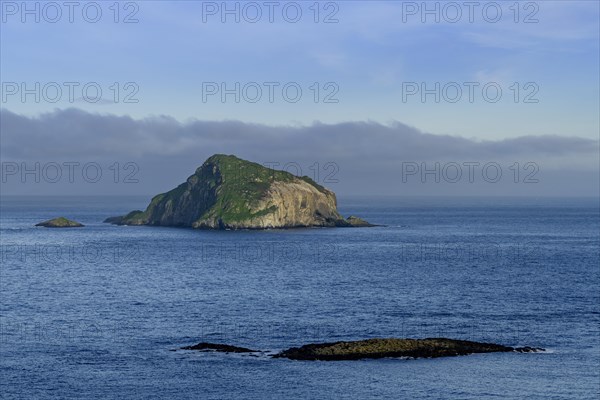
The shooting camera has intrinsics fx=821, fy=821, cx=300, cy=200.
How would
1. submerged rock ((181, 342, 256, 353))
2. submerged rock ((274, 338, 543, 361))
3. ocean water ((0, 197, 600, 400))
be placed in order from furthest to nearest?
submerged rock ((181, 342, 256, 353)), submerged rock ((274, 338, 543, 361)), ocean water ((0, 197, 600, 400))

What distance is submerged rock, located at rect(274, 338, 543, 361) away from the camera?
89188 millimetres

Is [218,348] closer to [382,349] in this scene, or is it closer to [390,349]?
[382,349]

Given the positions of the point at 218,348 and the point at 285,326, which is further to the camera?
the point at 285,326

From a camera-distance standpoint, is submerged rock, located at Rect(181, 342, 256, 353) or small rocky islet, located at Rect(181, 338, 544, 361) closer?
small rocky islet, located at Rect(181, 338, 544, 361)

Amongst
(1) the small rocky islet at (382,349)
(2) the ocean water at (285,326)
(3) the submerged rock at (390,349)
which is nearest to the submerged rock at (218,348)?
(1) the small rocky islet at (382,349)

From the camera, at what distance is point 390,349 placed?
91062 mm

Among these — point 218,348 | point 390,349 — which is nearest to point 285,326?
point 218,348

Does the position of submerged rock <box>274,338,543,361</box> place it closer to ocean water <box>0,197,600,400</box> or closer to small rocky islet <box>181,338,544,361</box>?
small rocky islet <box>181,338,544,361</box>

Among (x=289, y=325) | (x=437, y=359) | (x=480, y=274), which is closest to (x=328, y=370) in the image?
(x=437, y=359)

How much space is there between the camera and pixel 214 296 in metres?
139

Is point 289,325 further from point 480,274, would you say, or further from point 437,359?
point 480,274

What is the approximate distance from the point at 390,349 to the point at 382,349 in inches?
35.3

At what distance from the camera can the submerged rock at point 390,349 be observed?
3511 inches

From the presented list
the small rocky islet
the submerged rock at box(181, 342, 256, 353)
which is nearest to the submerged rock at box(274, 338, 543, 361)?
the small rocky islet
